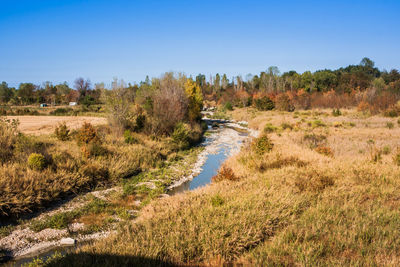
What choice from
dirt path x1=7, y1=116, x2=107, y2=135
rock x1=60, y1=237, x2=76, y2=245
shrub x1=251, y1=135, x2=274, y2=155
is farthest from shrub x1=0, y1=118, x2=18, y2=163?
shrub x1=251, y1=135, x2=274, y2=155

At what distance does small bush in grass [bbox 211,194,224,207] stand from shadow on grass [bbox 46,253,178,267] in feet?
7.70

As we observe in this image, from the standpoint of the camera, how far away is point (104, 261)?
14.0 feet

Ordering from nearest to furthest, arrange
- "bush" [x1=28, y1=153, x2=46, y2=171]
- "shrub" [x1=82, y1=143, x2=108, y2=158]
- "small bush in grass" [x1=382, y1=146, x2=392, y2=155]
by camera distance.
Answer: "bush" [x1=28, y1=153, x2=46, y2=171], "shrub" [x1=82, y1=143, x2=108, y2=158], "small bush in grass" [x1=382, y1=146, x2=392, y2=155]

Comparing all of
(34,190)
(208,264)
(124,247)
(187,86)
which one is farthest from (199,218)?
(187,86)

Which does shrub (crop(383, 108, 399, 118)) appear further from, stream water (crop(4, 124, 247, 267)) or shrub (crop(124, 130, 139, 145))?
shrub (crop(124, 130, 139, 145))

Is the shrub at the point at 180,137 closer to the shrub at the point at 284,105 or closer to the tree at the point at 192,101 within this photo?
the tree at the point at 192,101

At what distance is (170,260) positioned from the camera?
14.6ft

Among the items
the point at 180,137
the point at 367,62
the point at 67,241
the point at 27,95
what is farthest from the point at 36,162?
the point at 367,62

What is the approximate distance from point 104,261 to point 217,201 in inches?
125

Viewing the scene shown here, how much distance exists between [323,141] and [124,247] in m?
16.2

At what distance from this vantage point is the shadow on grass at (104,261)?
4168 mm

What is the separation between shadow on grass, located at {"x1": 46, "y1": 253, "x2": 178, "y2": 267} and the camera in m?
4.17

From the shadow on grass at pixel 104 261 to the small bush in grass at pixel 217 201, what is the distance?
2.35 m

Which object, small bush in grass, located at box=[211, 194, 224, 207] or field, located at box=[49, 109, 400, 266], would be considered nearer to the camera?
field, located at box=[49, 109, 400, 266]
